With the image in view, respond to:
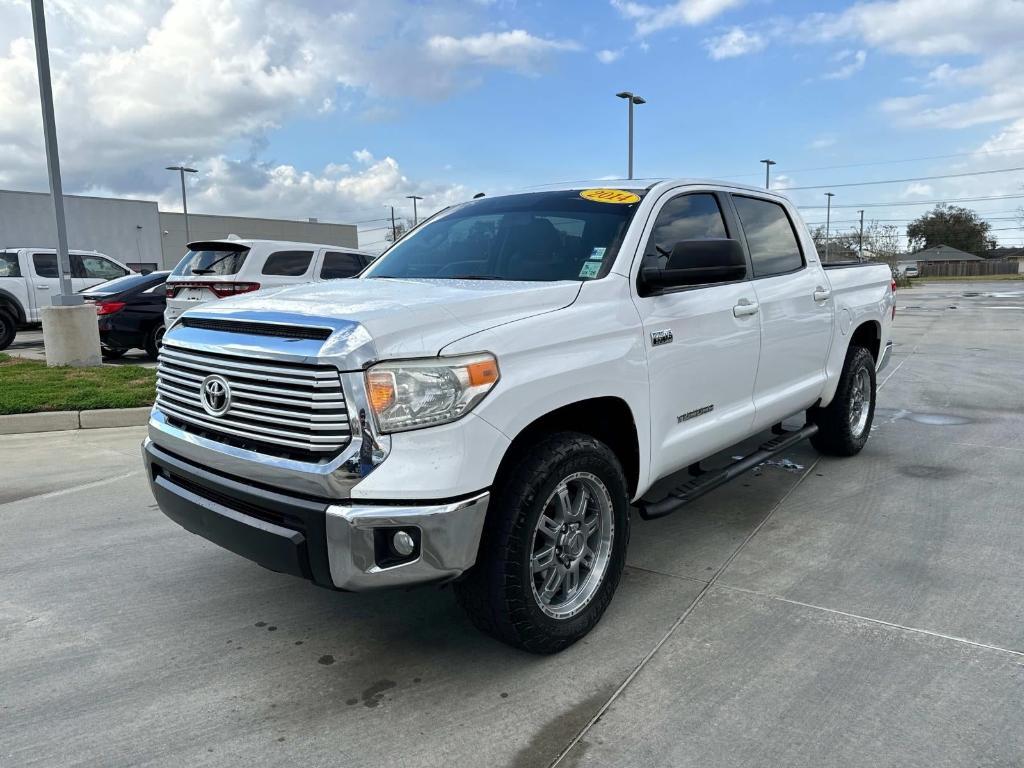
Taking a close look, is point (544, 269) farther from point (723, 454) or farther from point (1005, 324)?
point (1005, 324)

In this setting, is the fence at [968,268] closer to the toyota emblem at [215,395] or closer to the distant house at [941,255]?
the distant house at [941,255]

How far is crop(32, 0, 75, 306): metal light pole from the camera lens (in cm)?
1004

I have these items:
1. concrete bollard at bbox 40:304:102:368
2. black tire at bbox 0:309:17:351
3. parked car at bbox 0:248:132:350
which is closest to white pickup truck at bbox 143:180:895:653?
concrete bollard at bbox 40:304:102:368

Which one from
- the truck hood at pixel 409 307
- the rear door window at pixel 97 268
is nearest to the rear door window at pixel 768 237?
the truck hood at pixel 409 307

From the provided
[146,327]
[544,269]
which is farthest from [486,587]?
[146,327]

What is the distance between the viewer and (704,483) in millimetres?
3879

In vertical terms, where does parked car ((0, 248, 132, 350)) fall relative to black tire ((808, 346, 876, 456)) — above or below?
above

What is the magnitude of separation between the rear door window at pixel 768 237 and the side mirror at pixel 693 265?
105cm

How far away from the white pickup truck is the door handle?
15 mm

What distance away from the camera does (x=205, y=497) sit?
2941 mm

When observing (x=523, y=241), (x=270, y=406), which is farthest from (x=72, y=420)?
(x=270, y=406)

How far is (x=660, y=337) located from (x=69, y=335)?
990cm

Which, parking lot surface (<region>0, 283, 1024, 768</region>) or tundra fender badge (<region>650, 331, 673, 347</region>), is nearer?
parking lot surface (<region>0, 283, 1024, 768</region>)

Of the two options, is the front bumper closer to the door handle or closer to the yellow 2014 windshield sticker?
the yellow 2014 windshield sticker
